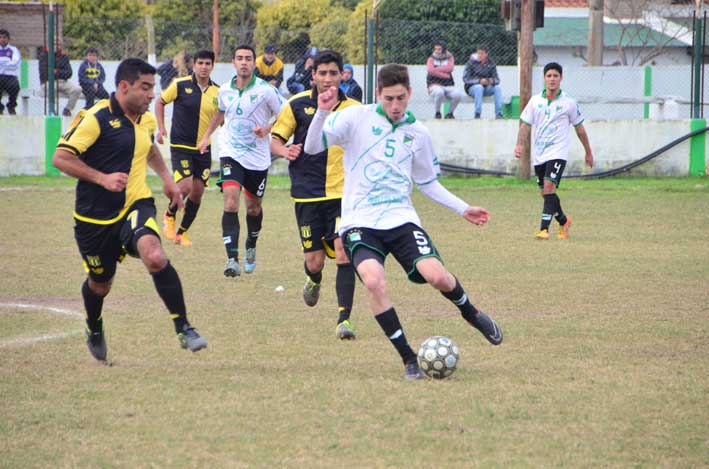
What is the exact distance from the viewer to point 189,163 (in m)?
13.1

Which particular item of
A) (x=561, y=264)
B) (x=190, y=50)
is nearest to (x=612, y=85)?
(x=190, y=50)

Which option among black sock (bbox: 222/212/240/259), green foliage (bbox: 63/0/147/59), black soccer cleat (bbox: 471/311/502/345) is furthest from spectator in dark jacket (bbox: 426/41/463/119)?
black soccer cleat (bbox: 471/311/502/345)

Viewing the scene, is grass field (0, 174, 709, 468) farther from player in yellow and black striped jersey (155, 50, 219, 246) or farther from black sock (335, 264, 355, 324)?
player in yellow and black striped jersey (155, 50, 219, 246)

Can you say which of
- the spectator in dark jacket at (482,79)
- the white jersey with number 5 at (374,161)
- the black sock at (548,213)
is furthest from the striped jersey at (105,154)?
the spectator in dark jacket at (482,79)

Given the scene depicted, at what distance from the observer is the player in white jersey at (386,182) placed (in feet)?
22.2

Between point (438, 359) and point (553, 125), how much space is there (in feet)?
28.1

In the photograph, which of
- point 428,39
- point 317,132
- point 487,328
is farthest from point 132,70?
point 428,39

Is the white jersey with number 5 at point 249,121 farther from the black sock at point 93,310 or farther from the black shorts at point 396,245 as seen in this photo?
the black shorts at point 396,245

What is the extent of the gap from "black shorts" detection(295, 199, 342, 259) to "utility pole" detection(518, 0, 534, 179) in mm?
12715

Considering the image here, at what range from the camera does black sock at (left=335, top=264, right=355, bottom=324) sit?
8141 millimetres

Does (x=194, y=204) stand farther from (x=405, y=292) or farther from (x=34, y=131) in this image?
(x=34, y=131)

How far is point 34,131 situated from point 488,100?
9331 mm

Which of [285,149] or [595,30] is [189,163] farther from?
[595,30]

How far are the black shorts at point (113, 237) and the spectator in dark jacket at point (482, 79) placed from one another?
16763mm
